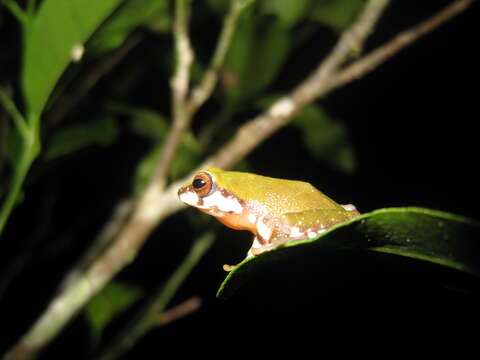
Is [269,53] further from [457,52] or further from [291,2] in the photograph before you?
[457,52]

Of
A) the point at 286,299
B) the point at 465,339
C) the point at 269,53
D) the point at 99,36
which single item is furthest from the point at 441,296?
the point at 269,53

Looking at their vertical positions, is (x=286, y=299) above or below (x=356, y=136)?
below

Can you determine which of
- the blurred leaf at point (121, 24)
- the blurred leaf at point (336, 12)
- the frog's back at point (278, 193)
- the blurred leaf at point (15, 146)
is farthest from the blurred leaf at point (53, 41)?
the blurred leaf at point (336, 12)

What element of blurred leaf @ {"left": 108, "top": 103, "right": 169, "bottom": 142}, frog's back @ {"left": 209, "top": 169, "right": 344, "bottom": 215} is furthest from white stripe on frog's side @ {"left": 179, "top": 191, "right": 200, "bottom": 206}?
blurred leaf @ {"left": 108, "top": 103, "right": 169, "bottom": 142}

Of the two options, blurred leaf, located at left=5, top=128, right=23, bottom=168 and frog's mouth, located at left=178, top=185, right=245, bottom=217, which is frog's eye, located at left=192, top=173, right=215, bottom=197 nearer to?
frog's mouth, located at left=178, top=185, right=245, bottom=217

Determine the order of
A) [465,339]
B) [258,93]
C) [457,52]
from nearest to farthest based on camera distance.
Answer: [465,339] → [258,93] → [457,52]

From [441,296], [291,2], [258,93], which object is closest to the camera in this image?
[441,296]
